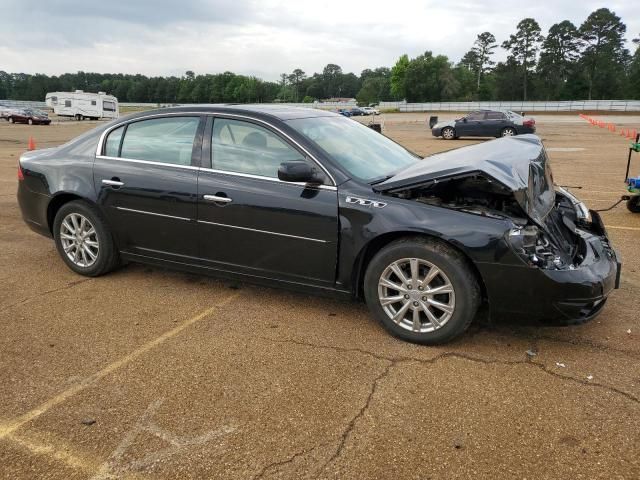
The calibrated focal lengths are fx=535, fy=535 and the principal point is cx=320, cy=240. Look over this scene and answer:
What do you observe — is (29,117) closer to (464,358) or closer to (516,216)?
(516,216)

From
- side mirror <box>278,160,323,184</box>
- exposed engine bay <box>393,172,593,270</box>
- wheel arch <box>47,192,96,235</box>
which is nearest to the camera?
exposed engine bay <box>393,172,593,270</box>

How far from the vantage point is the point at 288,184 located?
3.89 m

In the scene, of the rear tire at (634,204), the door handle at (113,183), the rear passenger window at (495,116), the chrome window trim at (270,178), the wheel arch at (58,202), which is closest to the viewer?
the chrome window trim at (270,178)

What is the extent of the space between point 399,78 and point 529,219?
123 metres

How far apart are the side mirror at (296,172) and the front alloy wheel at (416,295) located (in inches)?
33.1

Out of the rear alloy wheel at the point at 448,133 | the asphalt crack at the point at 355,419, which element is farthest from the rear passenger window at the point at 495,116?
the asphalt crack at the point at 355,419

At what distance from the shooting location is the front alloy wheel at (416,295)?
138 inches

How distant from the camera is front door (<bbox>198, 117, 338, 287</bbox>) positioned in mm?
3814

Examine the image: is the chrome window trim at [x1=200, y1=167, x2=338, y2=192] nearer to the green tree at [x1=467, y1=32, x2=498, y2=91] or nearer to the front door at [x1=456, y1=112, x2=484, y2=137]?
the front door at [x1=456, y1=112, x2=484, y2=137]

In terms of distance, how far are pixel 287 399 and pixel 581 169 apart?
12.3 metres

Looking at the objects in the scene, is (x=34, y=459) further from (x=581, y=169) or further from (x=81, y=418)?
(x=581, y=169)

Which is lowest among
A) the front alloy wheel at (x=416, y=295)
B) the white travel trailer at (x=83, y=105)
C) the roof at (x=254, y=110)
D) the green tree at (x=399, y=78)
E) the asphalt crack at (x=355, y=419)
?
the asphalt crack at (x=355, y=419)

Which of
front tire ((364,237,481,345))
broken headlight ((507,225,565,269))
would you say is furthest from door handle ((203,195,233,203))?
broken headlight ((507,225,565,269))

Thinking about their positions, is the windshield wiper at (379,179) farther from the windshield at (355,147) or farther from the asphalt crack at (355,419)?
the asphalt crack at (355,419)
